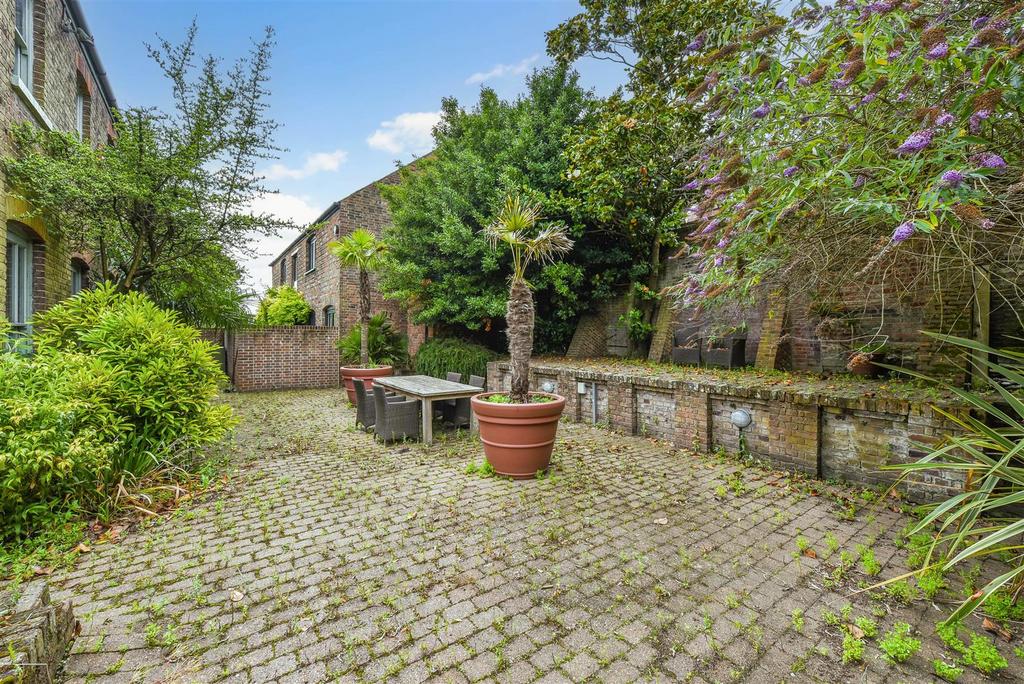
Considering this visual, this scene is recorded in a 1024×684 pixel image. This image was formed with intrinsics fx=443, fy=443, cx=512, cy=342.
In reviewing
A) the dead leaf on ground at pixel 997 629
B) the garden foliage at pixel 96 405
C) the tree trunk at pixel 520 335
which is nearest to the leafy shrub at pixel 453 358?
the tree trunk at pixel 520 335

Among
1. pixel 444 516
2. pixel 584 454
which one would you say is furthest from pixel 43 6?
pixel 584 454

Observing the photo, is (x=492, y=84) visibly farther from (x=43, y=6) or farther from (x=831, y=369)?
(x=831, y=369)

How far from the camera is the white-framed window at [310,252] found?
53.9ft

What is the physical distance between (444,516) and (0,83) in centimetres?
656

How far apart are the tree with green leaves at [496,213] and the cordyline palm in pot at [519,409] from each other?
3.68m

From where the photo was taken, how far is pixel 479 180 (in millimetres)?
9008

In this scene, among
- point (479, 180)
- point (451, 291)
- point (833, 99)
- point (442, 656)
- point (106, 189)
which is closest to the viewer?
point (442, 656)

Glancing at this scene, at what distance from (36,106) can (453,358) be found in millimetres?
7201

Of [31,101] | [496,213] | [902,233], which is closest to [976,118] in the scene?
[902,233]

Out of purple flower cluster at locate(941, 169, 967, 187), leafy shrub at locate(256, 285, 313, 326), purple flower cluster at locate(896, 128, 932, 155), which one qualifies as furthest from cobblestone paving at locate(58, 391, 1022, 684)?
leafy shrub at locate(256, 285, 313, 326)

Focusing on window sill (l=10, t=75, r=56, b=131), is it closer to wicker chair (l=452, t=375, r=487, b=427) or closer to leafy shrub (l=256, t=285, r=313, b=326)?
wicker chair (l=452, t=375, r=487, b=427)

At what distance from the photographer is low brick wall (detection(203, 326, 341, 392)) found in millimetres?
11539

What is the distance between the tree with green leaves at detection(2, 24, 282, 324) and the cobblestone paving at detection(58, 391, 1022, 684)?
4.49 meters

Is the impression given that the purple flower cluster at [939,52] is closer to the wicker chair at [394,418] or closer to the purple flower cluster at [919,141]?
the purple flower cluster at [919,141]
